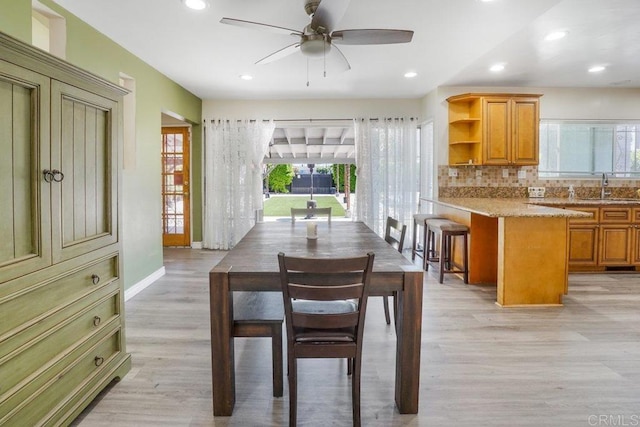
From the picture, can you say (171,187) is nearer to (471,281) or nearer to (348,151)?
(348,151)

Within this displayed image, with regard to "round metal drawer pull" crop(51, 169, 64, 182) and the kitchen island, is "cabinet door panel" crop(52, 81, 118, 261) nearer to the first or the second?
"round metal drawer pull" crop(51, 169, 64, 182)

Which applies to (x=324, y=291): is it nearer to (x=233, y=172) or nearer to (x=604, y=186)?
(x=233, y=172)

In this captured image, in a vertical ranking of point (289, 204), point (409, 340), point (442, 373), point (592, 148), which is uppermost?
point (592, 148)

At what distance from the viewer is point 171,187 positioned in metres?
6.57

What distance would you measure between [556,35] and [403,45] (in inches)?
49.8

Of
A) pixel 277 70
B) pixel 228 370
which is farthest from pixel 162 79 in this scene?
pixel 228 370

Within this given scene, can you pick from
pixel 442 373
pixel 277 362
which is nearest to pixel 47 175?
pixel 277 362

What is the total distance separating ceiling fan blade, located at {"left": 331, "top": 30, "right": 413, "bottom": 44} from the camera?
2686 mm

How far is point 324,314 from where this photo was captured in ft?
5.91

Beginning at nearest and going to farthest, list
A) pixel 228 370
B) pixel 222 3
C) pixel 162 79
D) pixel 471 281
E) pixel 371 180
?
pixel 228 370, pixel 222 3, pixel 471 281, pixel 162 79, pixel 371 180

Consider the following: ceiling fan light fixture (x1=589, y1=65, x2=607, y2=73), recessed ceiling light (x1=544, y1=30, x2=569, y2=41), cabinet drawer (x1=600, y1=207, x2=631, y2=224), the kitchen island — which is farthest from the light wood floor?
ceiling fan light fixture (x1=589, y1=65, x2=607, y2=73)

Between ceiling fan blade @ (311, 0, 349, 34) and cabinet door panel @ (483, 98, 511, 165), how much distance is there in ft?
10.1

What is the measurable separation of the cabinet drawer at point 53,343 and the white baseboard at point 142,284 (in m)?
1.76

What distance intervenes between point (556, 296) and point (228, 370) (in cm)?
308
